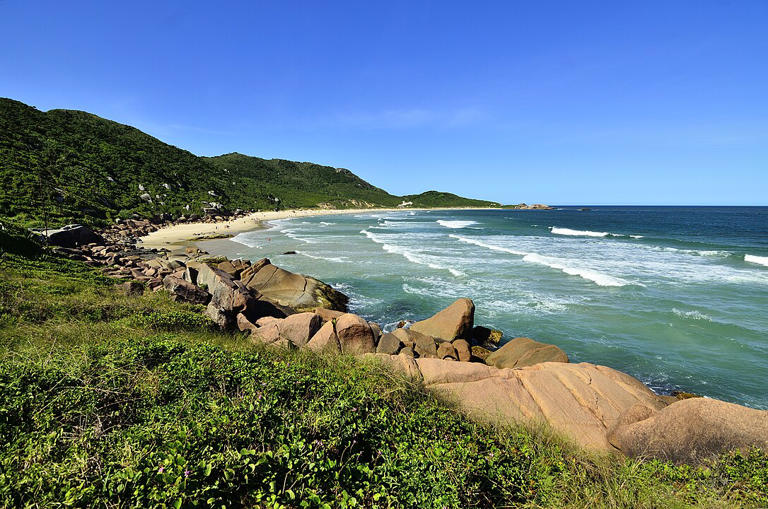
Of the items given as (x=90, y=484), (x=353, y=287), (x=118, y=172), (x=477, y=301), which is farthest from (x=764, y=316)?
(x=118, y=172)

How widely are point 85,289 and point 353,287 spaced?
1425 centimetres

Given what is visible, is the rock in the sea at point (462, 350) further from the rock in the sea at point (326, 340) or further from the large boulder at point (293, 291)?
the large boulder at point (293, 291)

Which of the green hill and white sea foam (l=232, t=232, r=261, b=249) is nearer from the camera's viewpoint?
the green hill

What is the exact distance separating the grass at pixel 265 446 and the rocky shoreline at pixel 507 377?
0.73 m

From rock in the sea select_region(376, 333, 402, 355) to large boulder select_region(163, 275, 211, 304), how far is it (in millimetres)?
8116

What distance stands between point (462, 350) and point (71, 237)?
2753 centimetres

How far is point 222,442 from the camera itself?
4.08m

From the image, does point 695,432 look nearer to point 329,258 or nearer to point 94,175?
point 329,258

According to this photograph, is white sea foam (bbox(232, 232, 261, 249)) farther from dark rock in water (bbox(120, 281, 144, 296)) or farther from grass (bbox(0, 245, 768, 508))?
grass (bbox(0, 245, 768, 508))

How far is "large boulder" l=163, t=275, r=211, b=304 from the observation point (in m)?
13.7

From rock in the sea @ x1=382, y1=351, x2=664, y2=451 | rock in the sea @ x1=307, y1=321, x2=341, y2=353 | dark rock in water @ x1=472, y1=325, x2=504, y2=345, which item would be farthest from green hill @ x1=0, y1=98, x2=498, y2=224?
rock in the sea @ x1=382, y1=351, x2=664, y2=451

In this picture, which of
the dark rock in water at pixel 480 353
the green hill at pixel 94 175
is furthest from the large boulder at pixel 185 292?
the green hill at pixel 94 175

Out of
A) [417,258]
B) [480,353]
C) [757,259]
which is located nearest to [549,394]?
[480,353]

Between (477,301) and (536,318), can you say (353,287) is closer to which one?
(477,301)
